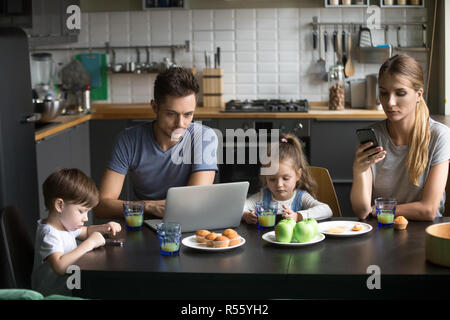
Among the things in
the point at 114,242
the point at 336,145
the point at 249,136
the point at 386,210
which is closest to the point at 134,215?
the point at 114,242

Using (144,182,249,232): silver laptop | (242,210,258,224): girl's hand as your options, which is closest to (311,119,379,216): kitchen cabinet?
(242,210,258,224): girl's hand

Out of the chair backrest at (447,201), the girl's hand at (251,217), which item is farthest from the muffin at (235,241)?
the chair backrest at (447,201)

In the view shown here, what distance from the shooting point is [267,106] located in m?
5.23

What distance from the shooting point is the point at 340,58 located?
559 centimetres

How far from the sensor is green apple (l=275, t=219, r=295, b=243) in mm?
2256

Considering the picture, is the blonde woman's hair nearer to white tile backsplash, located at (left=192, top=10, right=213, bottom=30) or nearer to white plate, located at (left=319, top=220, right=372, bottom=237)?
white plate, located at (left=319, top=220, right=372, bottom=237)

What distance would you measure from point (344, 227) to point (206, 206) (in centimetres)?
51

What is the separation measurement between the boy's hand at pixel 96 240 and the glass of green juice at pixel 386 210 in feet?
3.31

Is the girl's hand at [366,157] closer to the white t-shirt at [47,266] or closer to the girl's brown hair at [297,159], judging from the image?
the girl's brown hair at [297,159]

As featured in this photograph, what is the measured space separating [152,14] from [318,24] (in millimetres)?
1393

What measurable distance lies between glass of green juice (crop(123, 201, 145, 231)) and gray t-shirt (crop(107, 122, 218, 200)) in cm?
50

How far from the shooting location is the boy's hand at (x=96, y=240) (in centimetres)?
223

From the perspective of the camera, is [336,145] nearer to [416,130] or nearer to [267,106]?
[267,106]
